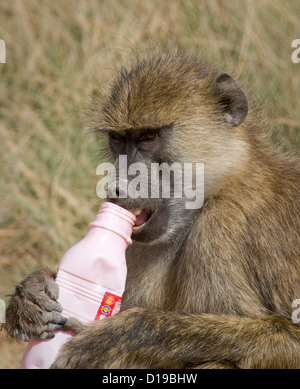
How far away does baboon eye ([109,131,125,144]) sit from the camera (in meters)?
3.92

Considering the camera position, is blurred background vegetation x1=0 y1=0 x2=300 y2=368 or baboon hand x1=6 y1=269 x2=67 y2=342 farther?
blurred background vegetation x1=0 y1=0 x2=300 y2=368

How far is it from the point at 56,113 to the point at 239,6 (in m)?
1.92

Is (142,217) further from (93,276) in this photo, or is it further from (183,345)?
(183,345)

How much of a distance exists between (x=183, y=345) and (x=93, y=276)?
1.72 feet

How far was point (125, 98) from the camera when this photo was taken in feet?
12.7

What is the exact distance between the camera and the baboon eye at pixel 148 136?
377 centimetres

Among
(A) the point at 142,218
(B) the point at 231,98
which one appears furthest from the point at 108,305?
(B) the point at 231,98

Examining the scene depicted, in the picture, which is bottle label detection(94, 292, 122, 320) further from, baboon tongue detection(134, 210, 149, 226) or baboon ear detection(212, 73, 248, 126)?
baboon ear detection(212, 73, 248, 126)

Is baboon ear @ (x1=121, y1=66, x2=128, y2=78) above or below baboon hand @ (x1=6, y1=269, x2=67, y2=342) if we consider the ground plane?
above

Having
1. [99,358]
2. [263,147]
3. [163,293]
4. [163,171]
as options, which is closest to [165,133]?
[163,171]

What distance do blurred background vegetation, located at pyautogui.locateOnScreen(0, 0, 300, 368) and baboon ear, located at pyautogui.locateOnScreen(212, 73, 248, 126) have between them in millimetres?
1892

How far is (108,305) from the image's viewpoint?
11.0 ft

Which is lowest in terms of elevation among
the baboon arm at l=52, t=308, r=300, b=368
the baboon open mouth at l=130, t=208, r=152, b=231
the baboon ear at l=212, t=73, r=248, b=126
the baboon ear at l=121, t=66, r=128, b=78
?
the baboon arm at l=52, t=308, r=300, b=368

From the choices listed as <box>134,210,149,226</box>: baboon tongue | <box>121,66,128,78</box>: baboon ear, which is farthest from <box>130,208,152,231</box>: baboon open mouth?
<box>121,66,128,78</box>: baboon ear
